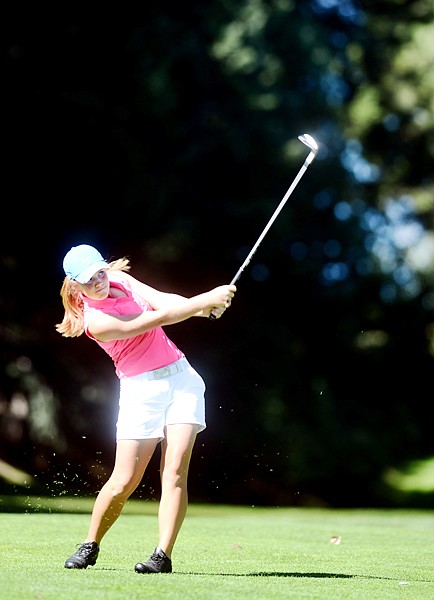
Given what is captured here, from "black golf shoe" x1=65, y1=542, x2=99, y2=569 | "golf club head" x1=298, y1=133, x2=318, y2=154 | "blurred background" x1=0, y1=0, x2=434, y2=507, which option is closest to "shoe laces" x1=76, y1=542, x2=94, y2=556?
"black golf shoe" x1=65, y1=542, x2=99, y2=569

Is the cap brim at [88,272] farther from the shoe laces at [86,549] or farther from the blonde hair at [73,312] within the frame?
the shoe laces at [86,549]

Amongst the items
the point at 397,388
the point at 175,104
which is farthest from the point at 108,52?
the point at 397,388

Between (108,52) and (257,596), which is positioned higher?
(108,52)

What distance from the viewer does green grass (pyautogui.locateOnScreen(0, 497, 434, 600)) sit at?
5645 millimetres

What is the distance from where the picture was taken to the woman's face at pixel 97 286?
624 cm

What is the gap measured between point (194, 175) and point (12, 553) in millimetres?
10678

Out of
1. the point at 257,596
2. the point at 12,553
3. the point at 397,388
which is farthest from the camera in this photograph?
the point at 397,388

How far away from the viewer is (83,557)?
647cm

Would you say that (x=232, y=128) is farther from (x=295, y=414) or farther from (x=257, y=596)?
(x=257, y=596)

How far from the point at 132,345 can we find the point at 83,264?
50 cm

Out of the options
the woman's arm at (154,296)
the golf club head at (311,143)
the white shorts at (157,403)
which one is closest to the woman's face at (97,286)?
the woman's arm at (154,296)

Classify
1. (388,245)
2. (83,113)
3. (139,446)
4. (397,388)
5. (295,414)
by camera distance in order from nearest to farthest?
(139,446)
(83,113)
(295,414)
(397,388)
(388,245)

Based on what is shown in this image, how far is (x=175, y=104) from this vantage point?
687 inches

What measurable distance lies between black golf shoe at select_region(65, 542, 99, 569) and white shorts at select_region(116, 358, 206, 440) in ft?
2.03
